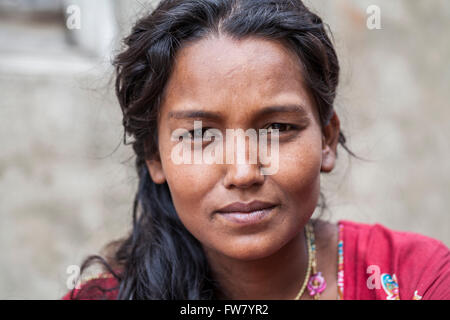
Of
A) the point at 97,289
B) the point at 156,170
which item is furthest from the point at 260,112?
the point at 97,289

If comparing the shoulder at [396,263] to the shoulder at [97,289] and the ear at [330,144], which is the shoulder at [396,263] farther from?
the shoulder at [97,289]

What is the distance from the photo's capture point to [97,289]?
2.13 meters

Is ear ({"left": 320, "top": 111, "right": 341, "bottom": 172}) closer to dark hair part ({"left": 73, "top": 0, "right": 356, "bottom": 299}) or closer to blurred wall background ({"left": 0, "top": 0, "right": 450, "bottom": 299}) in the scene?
dark hair part ({"left": 73, "top": 0, "right": 356, "bottom": 299})

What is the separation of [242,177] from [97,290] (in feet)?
2.92

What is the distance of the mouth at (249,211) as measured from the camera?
1.62 meters

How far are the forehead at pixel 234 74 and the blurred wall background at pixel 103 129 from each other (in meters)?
1.14

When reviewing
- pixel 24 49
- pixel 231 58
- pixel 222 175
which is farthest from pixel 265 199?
pixel 24 49

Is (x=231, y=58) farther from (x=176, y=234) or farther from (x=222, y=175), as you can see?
(x=176, y=234)

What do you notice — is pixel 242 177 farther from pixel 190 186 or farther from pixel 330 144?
pixel 330 144

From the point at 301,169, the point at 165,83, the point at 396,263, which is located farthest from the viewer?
the point at 396,263

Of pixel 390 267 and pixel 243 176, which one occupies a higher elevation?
pixel 243 176

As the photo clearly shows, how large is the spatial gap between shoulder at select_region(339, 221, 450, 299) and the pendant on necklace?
0.09 metres

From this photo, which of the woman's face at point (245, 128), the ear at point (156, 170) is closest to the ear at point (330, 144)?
the woman's face at point (245, 128)
